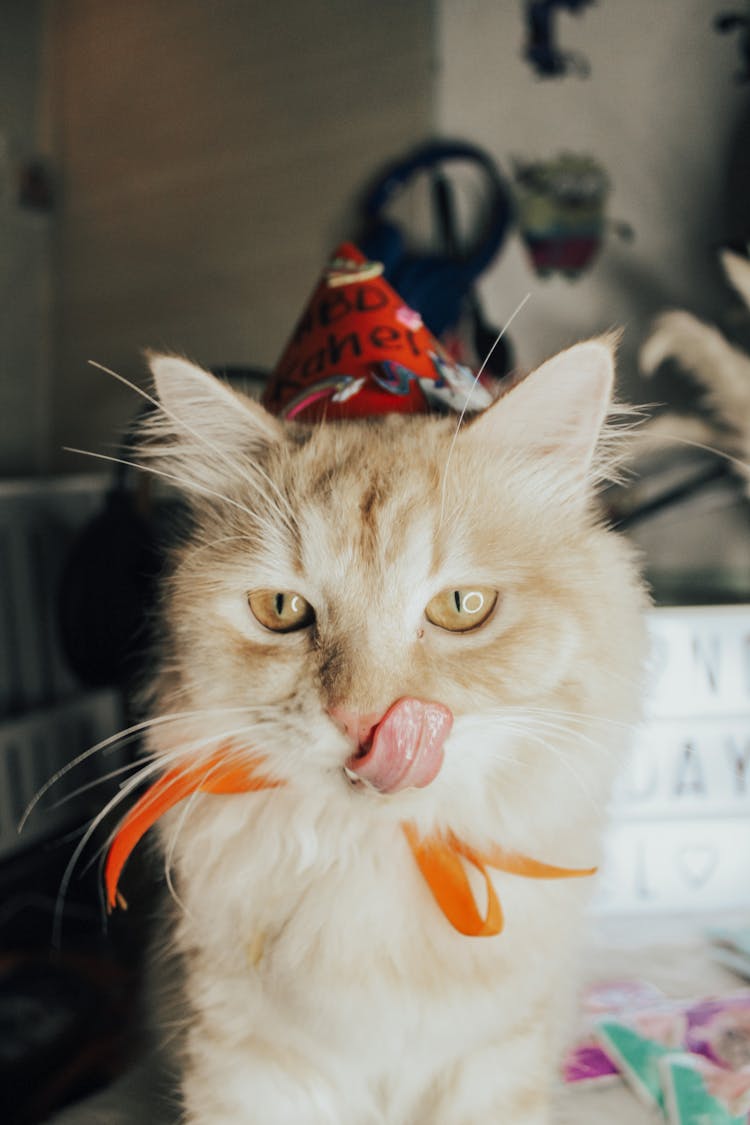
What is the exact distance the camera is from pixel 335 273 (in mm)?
853

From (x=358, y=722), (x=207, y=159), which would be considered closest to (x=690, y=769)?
(x=358, y=722)

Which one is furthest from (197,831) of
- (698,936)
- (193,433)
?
(698,936)

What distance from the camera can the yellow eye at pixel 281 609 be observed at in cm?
67

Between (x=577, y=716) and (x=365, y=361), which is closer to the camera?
(x=577, y=716)

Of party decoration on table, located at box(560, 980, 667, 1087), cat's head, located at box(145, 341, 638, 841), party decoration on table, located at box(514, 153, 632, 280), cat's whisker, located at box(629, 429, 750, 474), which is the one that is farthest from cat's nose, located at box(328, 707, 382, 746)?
party decoration on table, located at box(514, 153, 632, 280)

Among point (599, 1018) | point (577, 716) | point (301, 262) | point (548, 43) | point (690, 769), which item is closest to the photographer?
point (577, 716)

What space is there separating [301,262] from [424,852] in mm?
1461

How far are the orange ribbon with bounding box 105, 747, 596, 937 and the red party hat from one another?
359 millimetres

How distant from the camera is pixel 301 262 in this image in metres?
1.78

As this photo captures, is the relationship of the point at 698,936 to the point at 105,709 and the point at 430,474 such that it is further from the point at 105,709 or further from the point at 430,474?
the point at 105,709

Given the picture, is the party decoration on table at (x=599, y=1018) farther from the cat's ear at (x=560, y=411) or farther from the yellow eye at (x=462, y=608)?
the cat's ear at (x=560, y=411)

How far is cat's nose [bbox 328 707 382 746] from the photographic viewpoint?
1.83 ft

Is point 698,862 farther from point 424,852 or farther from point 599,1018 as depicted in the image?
point 424,852

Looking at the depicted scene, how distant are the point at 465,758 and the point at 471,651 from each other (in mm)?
84
